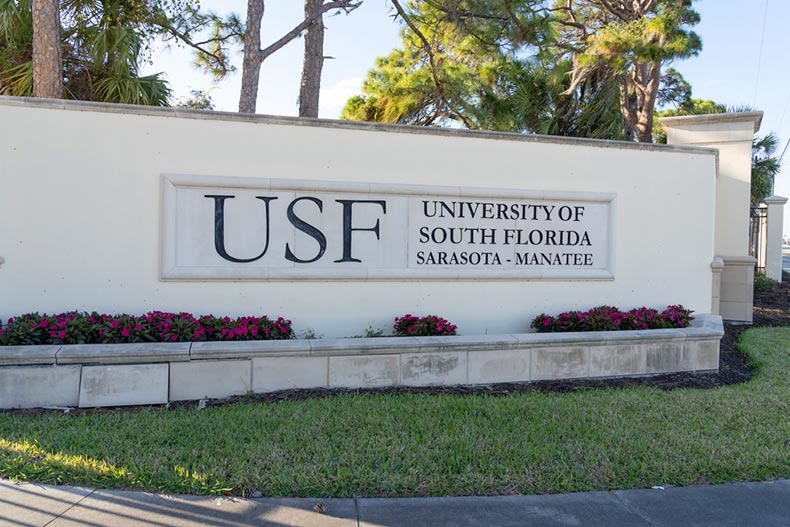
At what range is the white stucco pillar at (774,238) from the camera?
47.7 ft

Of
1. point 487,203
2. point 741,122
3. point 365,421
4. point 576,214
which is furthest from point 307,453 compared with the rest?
point 741,122

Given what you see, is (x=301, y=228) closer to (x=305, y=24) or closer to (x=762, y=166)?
(x=305, y=24)

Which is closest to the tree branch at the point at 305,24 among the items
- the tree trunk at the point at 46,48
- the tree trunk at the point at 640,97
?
the tree trunk at the point at 46,48

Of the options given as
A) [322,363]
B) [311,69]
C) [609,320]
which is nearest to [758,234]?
[609,320]

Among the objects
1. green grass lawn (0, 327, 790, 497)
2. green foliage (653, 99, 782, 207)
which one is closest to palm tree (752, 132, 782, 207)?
green foliage (653, 99, 782, 207)

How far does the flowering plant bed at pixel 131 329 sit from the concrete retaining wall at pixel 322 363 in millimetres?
349

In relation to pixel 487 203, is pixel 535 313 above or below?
below

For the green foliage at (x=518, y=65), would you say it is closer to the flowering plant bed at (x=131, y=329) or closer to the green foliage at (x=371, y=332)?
the green foliage at (x=371, y=332)

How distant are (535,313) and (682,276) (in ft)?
7.33

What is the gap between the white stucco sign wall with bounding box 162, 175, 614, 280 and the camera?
6.22m

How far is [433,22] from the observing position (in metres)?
12.0

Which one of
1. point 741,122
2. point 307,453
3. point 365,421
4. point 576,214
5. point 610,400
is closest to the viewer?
point 307,453

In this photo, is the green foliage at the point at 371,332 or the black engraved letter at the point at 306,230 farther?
the green foliage at the point at 371,332

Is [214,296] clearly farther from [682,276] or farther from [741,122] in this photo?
[741,122]
